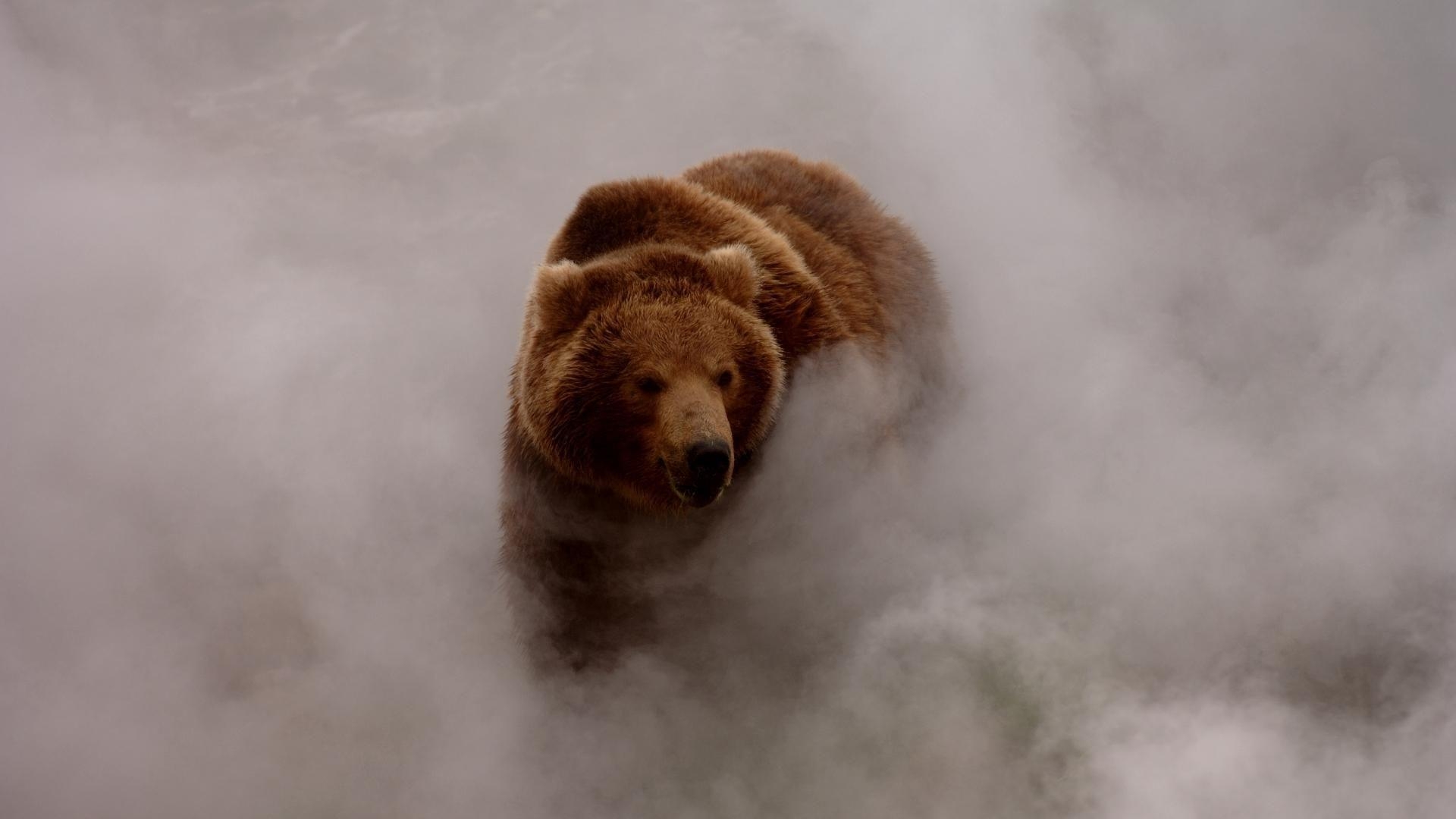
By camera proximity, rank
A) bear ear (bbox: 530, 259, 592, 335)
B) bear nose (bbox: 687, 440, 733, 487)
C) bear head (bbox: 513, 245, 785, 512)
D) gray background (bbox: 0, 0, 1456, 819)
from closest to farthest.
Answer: bear nose (bbox: 687, 440, 733, 487) → bear head (bbox: 513, 245, 785, 512) → bear ear (bbox: 530, 259, 592, 335) → gray background (bbox: 0, 0, 1456, 819)

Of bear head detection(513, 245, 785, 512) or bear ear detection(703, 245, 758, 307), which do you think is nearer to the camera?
bear head detection(513, 245, 785, 512)

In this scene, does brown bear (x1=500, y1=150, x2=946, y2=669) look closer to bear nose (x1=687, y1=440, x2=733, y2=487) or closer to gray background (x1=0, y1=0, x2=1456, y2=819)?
bear nose (x1=687, y1=440, x2=733, y2=487)

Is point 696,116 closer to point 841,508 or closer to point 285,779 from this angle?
point 841,508

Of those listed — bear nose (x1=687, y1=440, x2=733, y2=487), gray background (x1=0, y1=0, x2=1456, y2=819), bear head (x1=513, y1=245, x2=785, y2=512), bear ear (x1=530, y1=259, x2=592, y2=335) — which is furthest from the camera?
gray background (x1=0, y1=0, x2=1456, y2=819)

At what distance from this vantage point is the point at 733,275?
3203mm

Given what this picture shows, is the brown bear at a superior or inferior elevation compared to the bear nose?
superior

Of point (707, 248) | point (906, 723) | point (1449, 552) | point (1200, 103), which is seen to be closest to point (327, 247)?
point (707, 248)

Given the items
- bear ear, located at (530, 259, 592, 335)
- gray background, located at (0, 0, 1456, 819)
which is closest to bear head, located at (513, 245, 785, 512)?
bear ear, located at (530, 259, 592, 335)

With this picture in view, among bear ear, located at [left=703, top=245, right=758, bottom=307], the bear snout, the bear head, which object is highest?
bear ear, located at [left=703, top=245, right=758, bottom=307]

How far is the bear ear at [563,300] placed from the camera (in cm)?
320

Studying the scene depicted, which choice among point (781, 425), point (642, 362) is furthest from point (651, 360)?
point (781, 425)

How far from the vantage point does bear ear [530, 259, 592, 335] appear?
3.20 m

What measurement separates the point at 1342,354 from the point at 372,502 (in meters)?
3.66

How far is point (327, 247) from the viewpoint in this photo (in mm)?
5754
